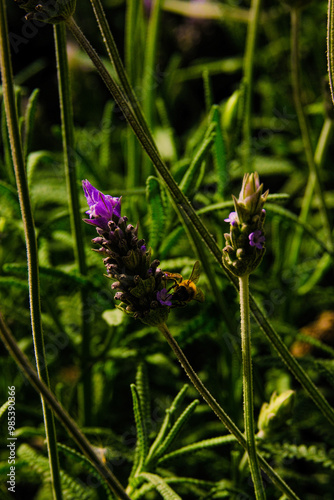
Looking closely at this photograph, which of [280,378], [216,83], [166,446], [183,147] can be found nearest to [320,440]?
[280,378]

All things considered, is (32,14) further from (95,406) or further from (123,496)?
(95,406)

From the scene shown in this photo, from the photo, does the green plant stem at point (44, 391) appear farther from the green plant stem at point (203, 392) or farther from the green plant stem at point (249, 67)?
the green plant stem at point (249, 67)

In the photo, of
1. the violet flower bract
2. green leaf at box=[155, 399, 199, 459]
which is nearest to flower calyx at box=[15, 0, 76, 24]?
the violet flower bract

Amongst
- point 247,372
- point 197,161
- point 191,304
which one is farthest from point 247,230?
point 191,304

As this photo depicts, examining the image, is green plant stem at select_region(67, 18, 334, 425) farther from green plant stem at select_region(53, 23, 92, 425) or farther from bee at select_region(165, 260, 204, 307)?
green plant stem at select_region(53, 23, 92, 425)

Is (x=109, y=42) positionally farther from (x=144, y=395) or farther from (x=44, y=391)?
(x=144, y=395)

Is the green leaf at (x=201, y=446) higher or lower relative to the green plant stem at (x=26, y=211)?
lower

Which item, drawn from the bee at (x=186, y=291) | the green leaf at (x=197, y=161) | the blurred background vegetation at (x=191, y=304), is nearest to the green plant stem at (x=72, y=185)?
the blurred background vegetation at (x=191, y=304)
